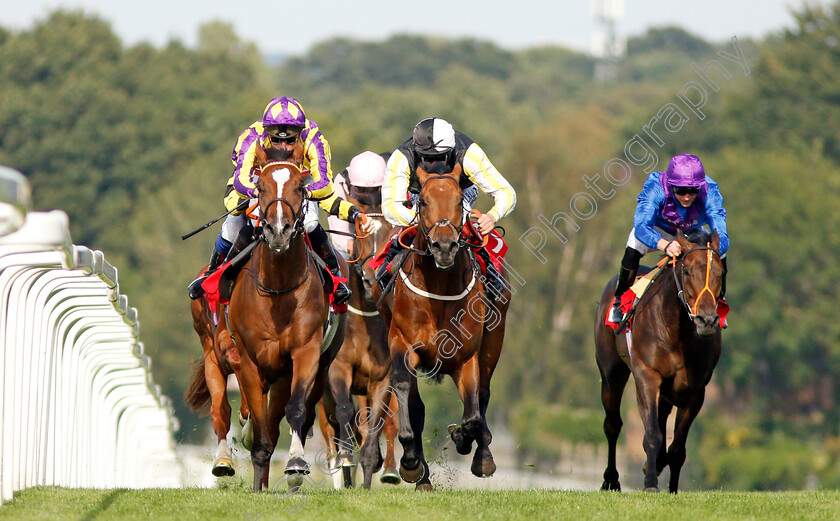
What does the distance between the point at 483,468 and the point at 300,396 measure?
1.28m

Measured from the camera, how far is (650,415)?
857 cm

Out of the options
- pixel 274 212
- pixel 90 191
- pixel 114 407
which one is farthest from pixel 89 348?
pixel 90 191

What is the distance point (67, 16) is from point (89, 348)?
50.0 m

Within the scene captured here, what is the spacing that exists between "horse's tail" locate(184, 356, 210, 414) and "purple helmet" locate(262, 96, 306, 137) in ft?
9.85

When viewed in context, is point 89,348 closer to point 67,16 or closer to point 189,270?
point 189,270

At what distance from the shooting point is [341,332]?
30.2ft

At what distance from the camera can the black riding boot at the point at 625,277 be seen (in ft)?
31.2

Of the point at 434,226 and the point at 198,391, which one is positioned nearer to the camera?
the point at 434,226

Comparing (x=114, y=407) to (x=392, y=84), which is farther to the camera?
(x=392, y=84)

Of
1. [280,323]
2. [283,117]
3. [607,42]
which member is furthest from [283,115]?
[607,42]

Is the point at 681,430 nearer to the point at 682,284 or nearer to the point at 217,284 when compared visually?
the point at 682,284

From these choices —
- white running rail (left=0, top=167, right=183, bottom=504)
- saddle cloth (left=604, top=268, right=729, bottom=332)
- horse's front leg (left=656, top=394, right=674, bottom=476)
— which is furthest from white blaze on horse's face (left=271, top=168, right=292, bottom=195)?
horse's front leg (left=656, top=394, right=674, bottom=476)

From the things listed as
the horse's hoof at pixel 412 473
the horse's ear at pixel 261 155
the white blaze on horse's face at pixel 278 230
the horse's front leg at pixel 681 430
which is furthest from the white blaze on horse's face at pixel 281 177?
the horse's front leg at pixel 681 430

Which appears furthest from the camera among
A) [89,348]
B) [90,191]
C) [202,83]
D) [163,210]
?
[202,83]
